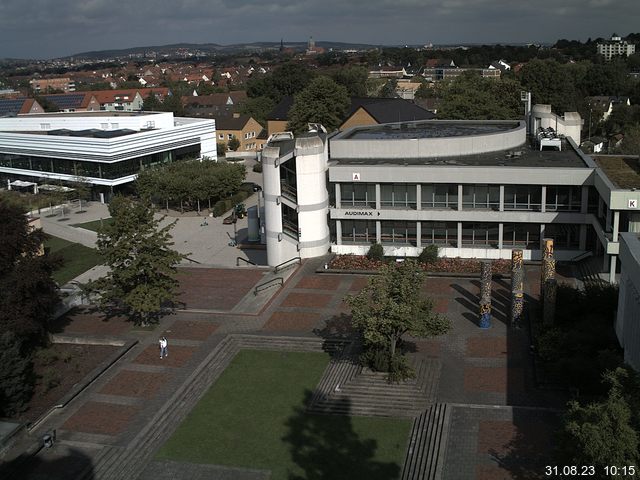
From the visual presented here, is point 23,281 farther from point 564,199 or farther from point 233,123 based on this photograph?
point 233,123

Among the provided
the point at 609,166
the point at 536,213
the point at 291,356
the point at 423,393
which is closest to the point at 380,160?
the point at 536,213

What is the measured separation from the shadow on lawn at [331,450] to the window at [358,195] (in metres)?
19.1

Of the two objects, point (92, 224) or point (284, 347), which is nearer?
point (284, 347)

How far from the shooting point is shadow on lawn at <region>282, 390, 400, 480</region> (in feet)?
69.2

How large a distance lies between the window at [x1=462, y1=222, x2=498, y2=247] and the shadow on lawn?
18943 millimetres

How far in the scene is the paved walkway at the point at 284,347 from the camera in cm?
2184

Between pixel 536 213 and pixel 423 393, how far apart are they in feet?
59.7

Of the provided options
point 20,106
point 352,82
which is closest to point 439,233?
point 352,82

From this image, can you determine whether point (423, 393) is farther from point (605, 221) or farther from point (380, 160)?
point (380, 160)

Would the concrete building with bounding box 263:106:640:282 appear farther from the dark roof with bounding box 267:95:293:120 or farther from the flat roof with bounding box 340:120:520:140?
the dark roof with bounding box 267:95:293:120

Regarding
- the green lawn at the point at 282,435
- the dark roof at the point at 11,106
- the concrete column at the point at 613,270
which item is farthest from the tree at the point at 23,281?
the dark roof at the point at 11,106

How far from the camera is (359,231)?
142 ft

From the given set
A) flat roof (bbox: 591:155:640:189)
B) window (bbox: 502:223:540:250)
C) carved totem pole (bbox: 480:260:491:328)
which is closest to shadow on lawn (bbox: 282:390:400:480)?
carved totem pole (bbox: 480:260:491:328)

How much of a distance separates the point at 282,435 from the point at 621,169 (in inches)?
1046
